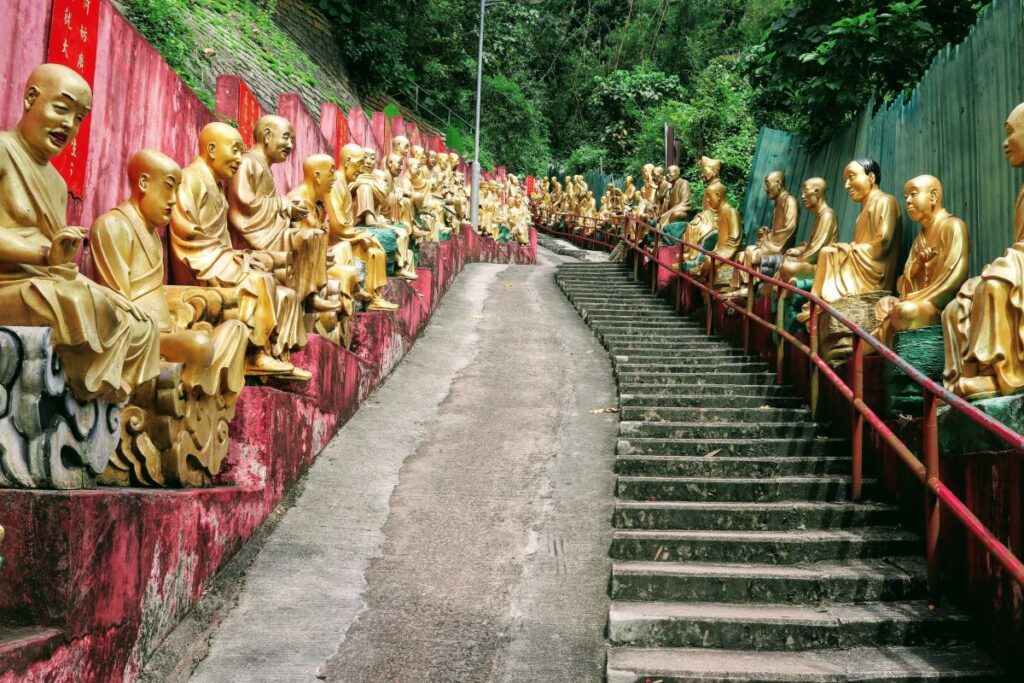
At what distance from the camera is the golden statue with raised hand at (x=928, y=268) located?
6934 millimetres

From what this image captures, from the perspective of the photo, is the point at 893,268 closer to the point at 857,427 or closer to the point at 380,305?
the point at 857,427

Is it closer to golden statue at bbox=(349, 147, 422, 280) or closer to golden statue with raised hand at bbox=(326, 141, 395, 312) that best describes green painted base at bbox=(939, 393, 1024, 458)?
golden statue with raised hand at bbox=(326, 141, 395, 312)

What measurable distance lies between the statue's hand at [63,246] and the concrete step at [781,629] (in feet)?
9.89

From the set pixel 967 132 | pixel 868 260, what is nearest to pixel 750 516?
pixel 868 260

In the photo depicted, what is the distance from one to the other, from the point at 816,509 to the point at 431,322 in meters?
7.56

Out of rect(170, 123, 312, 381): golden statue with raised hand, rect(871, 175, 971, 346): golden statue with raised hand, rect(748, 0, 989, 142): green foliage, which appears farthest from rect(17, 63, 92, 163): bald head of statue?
rect(748, 0, 989, 142): green foliage

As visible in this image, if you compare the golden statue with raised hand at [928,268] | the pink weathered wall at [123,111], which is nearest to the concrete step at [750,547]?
the golden statue with raised hand at [928,268]

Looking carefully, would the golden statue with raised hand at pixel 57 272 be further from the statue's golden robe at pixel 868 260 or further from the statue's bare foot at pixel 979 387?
the statue's golden robe at pixel 868 260

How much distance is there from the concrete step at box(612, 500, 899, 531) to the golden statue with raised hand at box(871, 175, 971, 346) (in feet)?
4.66

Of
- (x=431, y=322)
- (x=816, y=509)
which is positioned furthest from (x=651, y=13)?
(x=816, y=509)

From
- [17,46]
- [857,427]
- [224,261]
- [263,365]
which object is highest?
[17,46]

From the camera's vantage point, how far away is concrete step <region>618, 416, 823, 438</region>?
772 centimetres

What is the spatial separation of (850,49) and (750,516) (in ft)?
23.3

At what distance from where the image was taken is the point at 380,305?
10289mm
